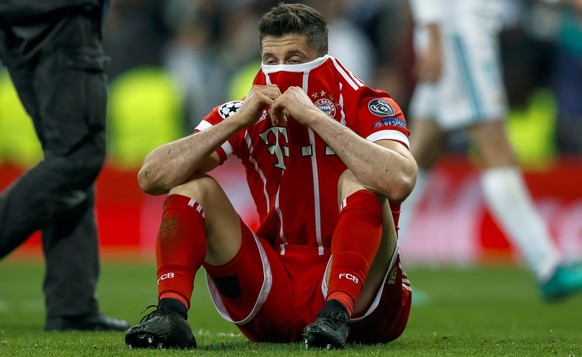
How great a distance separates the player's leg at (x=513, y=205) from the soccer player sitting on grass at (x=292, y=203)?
3.04m

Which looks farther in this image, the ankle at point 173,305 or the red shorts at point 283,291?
the red shorts at point 283,291

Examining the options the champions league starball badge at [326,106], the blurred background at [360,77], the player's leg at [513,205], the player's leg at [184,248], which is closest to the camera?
the player's leg at [184,248]

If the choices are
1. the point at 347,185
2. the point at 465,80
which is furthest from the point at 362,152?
the point at 465,80

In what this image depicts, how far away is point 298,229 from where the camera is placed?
4535mm

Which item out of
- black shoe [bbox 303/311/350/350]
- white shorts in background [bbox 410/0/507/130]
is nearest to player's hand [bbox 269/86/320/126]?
black shoe [bbox 303/311/350/350]

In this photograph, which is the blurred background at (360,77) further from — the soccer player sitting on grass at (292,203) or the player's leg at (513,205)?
the soccer player sitting on grass at (292,203)

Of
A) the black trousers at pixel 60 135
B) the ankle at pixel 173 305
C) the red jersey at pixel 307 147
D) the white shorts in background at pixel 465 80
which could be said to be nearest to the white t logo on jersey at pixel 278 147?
the red jersey at pixel 307 147

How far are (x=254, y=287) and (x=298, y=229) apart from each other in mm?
283

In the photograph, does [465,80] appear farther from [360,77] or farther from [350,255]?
[360,77]

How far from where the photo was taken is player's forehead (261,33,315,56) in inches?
175

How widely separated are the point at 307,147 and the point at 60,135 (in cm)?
138

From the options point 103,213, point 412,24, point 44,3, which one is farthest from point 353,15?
point 44,3

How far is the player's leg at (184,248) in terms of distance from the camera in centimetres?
416

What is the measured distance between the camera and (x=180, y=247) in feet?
14.0
